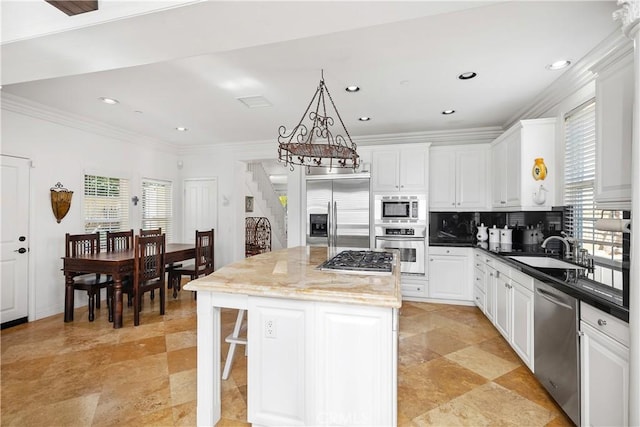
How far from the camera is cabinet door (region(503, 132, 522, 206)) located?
3436 mm

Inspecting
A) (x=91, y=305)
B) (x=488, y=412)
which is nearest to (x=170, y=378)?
(x=91, y=305)

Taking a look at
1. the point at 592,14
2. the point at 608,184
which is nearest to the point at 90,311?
the point at 608,184

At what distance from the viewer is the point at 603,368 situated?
1.56 m

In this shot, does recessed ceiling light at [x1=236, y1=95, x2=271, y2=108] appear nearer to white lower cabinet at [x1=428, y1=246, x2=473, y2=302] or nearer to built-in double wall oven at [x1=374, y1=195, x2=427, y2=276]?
built-in double wall oven at [x1=374, y1=195, x2=427, y2=276]

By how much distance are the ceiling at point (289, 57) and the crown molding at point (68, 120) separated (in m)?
0.09

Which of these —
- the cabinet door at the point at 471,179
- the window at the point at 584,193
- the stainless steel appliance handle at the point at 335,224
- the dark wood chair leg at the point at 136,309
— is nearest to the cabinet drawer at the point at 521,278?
the window at the point at 584,193

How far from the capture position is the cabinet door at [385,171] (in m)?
4.68

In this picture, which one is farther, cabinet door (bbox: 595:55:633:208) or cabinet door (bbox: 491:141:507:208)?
cabinet door (bbox: 491:141:507:208)

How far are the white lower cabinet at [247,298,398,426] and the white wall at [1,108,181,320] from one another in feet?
12.1

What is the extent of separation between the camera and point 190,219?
6.15 meters

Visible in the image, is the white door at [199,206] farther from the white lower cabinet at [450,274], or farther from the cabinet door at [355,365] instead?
the cabinet door at [355,365]

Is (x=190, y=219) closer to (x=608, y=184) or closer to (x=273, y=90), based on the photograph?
(x=273, y=90)

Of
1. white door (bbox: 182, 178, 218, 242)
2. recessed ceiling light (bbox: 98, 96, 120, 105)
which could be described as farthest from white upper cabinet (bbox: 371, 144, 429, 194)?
recessed ceiling light (bbox: 98, 96, 120, 105)

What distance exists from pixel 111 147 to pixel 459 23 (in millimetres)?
4952
